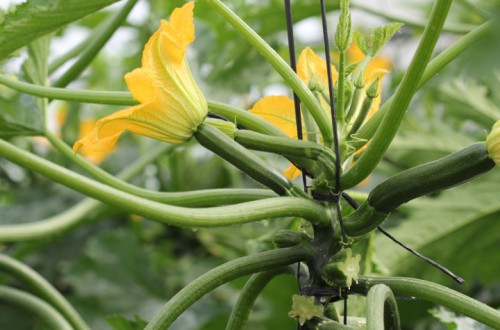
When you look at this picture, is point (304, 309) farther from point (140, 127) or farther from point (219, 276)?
point (140, 127)

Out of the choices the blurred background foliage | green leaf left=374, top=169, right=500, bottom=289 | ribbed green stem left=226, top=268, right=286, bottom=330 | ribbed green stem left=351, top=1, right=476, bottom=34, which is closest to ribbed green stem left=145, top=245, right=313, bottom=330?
ribbed green stem left=226, top=268, right=286, bottom=330

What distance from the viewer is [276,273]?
0.81 metres

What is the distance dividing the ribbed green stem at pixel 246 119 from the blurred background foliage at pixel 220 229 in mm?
531

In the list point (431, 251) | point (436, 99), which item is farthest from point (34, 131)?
point (436, 99)

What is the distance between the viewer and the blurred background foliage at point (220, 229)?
4.93ft

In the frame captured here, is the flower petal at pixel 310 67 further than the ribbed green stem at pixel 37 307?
No

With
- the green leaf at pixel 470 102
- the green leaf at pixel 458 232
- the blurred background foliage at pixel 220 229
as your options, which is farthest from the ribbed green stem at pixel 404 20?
the green leaf at pixel 458 232

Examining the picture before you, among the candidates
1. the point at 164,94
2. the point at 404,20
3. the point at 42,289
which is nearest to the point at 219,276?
the point at 164,94

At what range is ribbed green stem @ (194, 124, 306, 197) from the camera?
75 centimetres

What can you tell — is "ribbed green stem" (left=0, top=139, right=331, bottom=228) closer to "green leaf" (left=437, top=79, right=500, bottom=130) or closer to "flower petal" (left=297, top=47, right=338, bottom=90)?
"flower petal" (left=297, top=47, right=338, bottom=90)

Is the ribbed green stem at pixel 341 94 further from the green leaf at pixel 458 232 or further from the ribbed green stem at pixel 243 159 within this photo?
the green leaf at pixel 458 232

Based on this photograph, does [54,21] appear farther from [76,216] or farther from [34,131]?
[76,216]

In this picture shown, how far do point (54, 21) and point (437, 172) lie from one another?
429mm

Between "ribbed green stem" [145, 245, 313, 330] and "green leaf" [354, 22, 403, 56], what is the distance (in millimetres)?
216
